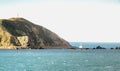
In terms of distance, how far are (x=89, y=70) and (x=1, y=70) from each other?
2077 cm

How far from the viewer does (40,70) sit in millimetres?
107312

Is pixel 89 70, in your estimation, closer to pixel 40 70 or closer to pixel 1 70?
pixel 40 70

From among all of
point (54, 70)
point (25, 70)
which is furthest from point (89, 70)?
point (25, 70)

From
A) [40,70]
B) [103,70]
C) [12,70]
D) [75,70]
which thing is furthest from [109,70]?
[12,70]

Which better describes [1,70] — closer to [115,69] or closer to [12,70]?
[12,70]

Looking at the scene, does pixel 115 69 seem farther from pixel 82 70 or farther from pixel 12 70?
pixel 12 70

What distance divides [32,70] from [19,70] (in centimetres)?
307

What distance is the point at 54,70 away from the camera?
354 feet

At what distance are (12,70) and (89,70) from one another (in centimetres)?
1831

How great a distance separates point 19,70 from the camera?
10919cm

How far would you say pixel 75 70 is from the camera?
4235 inches

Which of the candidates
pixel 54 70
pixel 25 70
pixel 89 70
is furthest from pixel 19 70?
pixel 89 70

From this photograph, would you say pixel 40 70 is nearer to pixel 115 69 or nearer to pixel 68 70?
pixel 68 70

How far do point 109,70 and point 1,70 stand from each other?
83.4 feet
